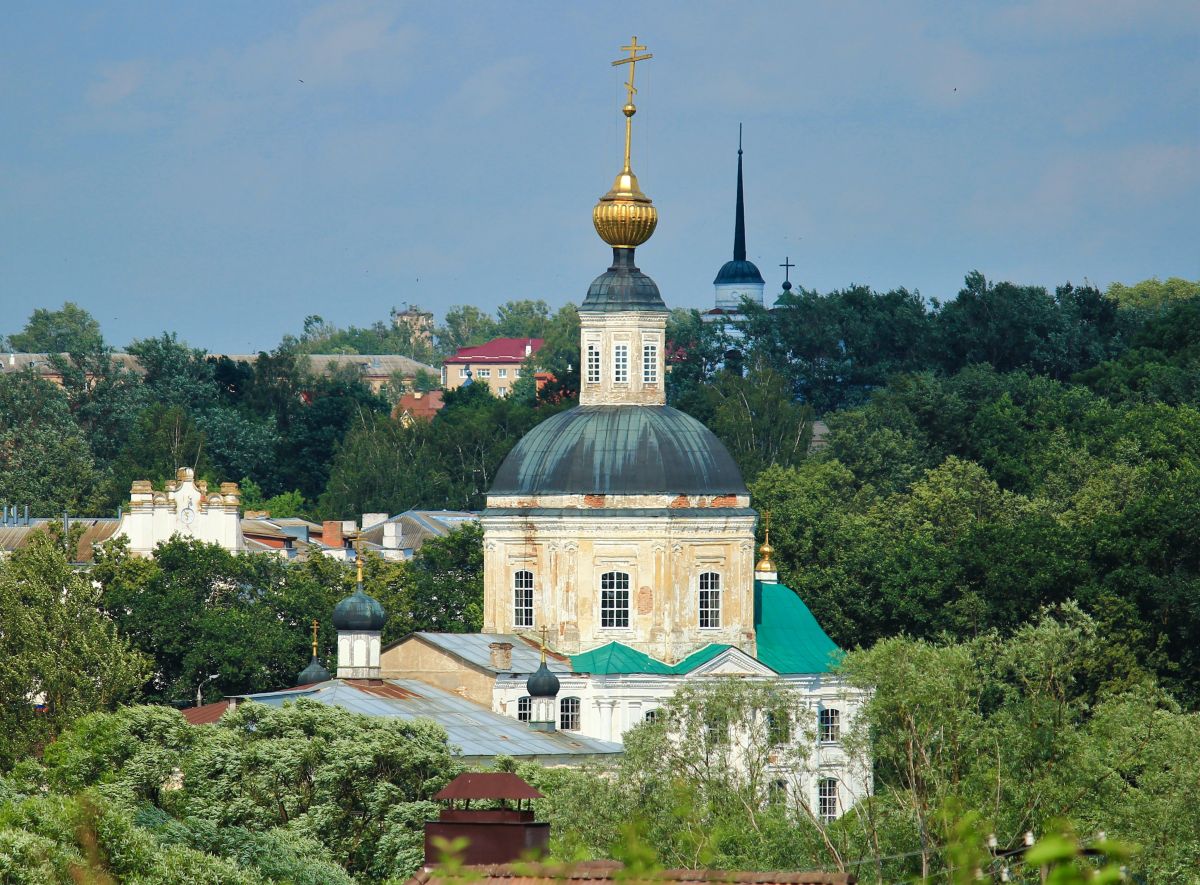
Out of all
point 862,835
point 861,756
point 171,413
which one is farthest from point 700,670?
point 171,413

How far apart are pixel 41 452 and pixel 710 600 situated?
1920 inches

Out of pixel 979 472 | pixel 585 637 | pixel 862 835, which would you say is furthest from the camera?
pixel 979 472

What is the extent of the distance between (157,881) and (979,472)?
5148cm

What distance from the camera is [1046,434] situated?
89.3 m

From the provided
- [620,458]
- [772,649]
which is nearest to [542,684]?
[620,458]

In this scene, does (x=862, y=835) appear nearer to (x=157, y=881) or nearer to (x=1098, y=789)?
(x=1098, y=789)

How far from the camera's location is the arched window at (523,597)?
61969mm

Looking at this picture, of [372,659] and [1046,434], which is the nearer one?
[372,659]

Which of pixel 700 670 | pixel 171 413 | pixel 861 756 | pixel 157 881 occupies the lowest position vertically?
pixel 157 881

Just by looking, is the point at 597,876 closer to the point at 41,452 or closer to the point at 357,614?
the point at 357,614

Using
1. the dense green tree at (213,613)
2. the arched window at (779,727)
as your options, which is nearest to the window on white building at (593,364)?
the dense green tree at (213,613)

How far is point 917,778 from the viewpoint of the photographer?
42.5m

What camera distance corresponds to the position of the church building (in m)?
60.5

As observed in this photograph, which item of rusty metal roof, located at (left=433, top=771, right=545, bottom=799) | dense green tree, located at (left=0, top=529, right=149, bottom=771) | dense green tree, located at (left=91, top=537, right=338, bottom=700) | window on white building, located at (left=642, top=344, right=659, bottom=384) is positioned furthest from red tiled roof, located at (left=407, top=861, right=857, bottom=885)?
dense green tree, located at (left=91, top=537, right=338, bottom=700)
